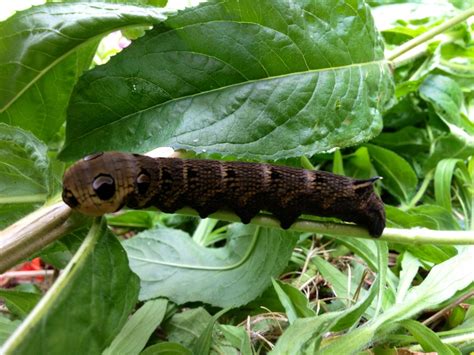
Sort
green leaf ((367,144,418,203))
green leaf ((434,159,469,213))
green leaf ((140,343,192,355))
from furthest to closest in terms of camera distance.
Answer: green leaf ((367,144,418,203)) < green leaf ((434,159,469,213)) < green leaf ((140,343,192,355))

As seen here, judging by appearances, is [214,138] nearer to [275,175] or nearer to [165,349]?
[275,175]

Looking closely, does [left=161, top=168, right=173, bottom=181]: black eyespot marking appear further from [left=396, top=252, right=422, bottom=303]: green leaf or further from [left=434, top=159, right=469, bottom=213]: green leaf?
[left=434, top=159, right=469, bottom=213]: green leaf

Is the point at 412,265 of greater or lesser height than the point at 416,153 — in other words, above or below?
above

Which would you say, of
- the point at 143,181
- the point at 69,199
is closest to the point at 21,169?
the point at 69,199

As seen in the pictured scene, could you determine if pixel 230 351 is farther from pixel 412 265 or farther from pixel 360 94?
pixel 360 94

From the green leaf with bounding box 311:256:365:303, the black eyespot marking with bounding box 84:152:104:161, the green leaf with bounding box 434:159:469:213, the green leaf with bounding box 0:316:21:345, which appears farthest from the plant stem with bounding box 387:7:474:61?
the green leaf with bounding box 0:316:21:345

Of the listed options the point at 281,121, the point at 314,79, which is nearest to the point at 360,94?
the point at 314,79

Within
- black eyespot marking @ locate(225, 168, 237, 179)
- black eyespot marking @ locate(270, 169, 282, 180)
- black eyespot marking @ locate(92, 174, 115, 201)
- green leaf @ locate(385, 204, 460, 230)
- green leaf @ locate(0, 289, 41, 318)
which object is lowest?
green leaf @ locate(385, 204, 460, 230)
